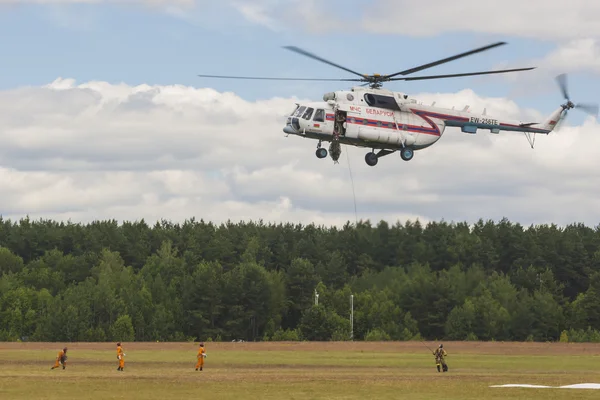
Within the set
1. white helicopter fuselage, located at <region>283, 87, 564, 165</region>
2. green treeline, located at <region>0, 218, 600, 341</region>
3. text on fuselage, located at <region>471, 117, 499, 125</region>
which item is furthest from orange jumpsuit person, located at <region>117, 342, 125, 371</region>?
green treeline, located at <region>0, 218, 600, 341</region>

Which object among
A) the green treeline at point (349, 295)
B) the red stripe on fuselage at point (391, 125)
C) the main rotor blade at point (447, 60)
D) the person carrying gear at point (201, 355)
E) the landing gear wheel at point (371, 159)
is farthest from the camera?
the green treeline at point (349, 295)

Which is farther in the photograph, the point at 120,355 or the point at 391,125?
the point at 120,355

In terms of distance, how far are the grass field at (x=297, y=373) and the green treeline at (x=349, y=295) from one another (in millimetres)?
26104

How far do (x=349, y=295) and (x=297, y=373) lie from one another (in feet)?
267

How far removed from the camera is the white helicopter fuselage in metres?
69.1

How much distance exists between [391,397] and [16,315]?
377ft

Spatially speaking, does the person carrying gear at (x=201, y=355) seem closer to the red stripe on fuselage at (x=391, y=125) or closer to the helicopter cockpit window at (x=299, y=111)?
the helicopter cockpit window at (x=299, y=111)

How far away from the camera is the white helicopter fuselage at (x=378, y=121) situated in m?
69.1

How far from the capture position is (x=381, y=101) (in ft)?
236

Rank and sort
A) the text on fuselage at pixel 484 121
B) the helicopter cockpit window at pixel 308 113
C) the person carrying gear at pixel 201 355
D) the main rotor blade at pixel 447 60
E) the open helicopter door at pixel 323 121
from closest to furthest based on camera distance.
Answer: the main rotor blade at pixel 447 60 → the helicopter cockpit window at pixel 308 113 → the open helicopter door at pixel 323 121 → the person carrying gear at pixel 201 355 → the text on fuselage at pixel 484 121

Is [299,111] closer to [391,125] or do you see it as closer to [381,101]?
[381,101]

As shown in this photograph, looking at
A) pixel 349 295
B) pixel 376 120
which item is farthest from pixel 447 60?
pixel 349 295

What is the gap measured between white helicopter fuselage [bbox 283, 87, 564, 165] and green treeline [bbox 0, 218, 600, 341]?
220 feet

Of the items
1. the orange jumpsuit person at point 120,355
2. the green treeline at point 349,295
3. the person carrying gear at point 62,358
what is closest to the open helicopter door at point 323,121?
the orange jumpsuit person at point 120,355
